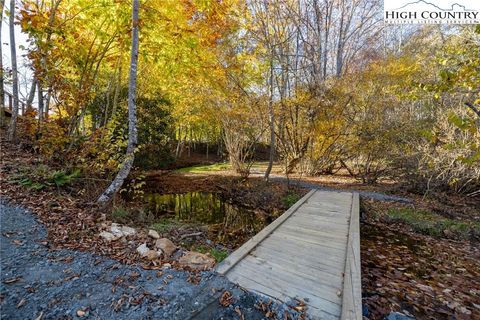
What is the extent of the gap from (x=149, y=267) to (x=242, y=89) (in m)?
7.03

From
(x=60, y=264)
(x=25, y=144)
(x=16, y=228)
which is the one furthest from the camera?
(x=25, y=144)

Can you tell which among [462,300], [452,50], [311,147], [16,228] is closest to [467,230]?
[462,300]

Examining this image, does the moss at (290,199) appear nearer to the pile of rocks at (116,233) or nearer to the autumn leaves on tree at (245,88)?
the autumn leaves on tree at (245,88)

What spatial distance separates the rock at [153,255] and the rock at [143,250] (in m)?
0.04

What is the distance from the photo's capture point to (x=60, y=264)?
253 centimetres

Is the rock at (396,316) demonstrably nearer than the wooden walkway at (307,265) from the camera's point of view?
No

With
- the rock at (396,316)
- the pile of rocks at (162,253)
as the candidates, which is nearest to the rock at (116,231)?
the pile of rocks at (162,253)

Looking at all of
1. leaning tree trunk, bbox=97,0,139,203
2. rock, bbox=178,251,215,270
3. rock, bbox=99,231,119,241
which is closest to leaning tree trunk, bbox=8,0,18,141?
leaning tree trunk, bbox=97,0,139,203

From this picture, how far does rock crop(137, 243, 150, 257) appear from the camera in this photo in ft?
9.77

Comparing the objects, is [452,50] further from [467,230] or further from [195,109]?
[195,109]

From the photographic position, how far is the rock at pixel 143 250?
9.77 ft

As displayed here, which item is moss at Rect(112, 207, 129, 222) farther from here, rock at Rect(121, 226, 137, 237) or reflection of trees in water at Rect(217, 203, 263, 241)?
reflection of trees in water at Rect(217, 203, 263, 241)

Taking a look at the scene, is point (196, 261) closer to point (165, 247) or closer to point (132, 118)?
point (165, 247)

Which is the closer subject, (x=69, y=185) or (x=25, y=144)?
(x=69, y=185)
